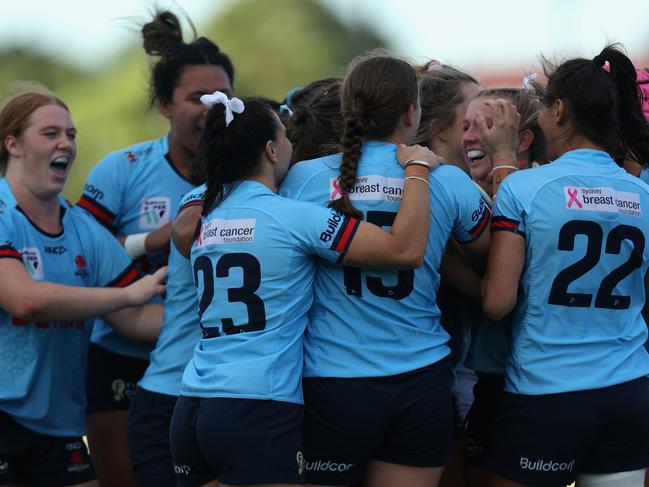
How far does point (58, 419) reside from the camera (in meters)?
4.36

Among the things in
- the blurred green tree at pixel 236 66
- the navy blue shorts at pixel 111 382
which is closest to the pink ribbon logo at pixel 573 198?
the navy blue shorts at pixel 111 382

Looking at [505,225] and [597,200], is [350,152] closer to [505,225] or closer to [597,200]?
[505,225]

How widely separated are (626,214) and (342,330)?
1.10 m

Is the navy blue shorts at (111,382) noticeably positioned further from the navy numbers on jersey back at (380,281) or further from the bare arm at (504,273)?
the bare arm at (504,273)

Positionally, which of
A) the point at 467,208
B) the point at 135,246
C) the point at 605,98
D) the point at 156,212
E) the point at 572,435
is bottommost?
the point at 572,435

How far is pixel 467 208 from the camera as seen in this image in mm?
3594

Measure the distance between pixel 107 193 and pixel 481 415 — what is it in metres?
2.10

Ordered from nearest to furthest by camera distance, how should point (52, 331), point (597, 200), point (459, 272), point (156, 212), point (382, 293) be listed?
point (382, 293) → point (597, 200) → point (459, 272) → point (52, 331) → point (156, 212)

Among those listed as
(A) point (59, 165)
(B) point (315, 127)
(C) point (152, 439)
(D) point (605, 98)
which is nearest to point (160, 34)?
(A) point (59, 165)

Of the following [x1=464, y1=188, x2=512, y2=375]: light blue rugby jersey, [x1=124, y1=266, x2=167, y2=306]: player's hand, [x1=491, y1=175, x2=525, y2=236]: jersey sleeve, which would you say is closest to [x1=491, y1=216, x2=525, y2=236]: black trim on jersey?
[x1=491, y1=175, x2=525, y2=236]: jersey sleeve

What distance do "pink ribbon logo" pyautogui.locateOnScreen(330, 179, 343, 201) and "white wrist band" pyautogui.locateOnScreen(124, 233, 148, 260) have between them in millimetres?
1449

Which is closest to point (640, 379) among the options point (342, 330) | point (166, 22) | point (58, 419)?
point (342, 330)

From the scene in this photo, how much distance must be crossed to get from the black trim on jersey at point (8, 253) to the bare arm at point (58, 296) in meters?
0.02

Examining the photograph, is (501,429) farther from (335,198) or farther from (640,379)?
(335,198)
